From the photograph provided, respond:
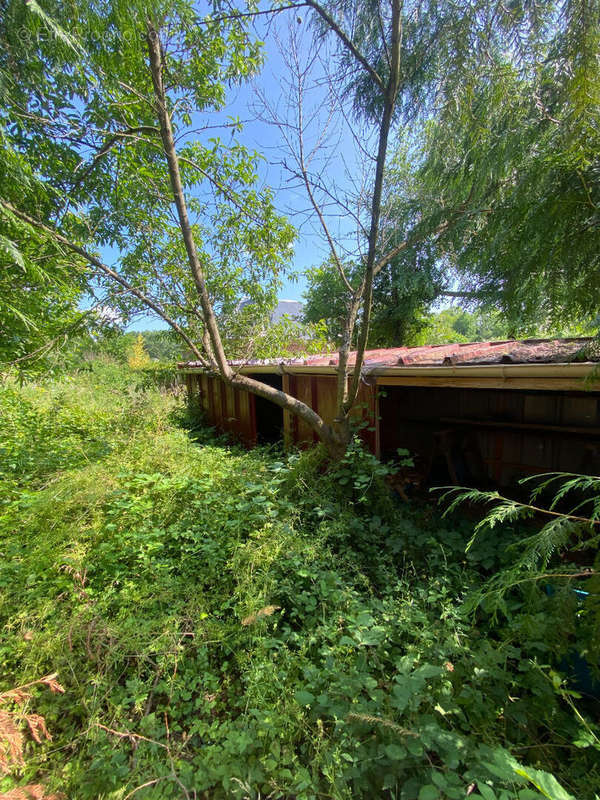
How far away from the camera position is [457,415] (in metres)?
4.75

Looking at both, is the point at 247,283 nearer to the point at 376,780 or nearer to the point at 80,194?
the point at 80,194

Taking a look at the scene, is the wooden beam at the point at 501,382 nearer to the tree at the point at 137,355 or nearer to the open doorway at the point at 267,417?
the open doorway at the point at 267,417

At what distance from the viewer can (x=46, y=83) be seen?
2898 mm

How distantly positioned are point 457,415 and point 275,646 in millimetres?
4060

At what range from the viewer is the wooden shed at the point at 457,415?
3021 mm

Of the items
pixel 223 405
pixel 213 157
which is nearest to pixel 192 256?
pixel 213 157

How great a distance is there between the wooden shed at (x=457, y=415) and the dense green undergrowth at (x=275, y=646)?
100 cm

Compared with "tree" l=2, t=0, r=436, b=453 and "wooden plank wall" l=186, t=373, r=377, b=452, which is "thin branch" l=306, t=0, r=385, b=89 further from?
"wooden plank wall" l=186, t=373, r=377, b=452

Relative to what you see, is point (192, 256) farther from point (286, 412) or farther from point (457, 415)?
point (457, 415)

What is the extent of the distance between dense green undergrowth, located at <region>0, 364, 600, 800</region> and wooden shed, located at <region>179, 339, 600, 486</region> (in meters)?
1.00

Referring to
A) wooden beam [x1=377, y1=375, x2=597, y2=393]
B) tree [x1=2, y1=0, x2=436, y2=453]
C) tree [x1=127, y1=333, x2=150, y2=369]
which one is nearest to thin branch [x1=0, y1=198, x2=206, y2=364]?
tree [x1=2, y1=0, x2=436, y2=453]

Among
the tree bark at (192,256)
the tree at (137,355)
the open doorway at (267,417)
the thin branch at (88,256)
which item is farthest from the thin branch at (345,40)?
the tree at (137,355)

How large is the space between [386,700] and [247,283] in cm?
512

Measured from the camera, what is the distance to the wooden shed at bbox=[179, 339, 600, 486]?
119 inches
